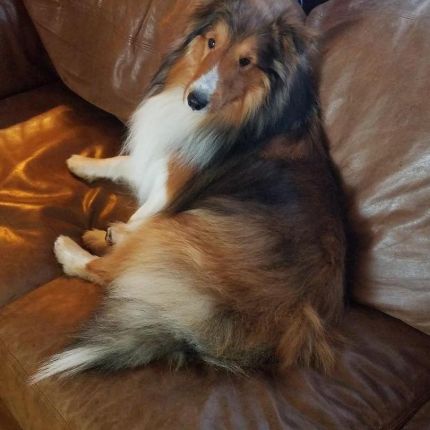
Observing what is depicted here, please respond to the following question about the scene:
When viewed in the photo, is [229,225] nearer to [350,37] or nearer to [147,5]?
[350,37]

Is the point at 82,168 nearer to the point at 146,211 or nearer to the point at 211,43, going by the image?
the point at 146,211

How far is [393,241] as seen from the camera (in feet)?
4.21

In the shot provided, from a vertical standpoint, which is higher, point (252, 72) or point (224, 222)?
point (252, 72)

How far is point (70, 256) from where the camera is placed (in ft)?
4.71

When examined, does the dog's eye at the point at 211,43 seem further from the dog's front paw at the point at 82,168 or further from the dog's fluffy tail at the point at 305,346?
the dog's fluffy tail at the point at 305,346

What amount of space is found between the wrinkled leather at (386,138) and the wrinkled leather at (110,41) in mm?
536

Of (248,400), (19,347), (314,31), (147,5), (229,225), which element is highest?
(314,31)

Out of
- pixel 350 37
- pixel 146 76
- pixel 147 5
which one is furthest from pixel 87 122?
pixel 350 37

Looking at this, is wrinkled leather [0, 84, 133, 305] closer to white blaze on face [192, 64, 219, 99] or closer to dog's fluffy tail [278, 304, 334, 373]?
white blaze on face [192, 64, 219, 99]

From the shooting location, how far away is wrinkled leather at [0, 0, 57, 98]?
1957 mm

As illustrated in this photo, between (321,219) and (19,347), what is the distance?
0.76m

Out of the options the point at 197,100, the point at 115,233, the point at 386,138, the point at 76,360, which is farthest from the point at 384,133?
the point at 76,360

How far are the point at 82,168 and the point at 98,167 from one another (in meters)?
0.05

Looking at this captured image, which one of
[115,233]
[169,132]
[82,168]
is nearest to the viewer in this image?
[115,233]
